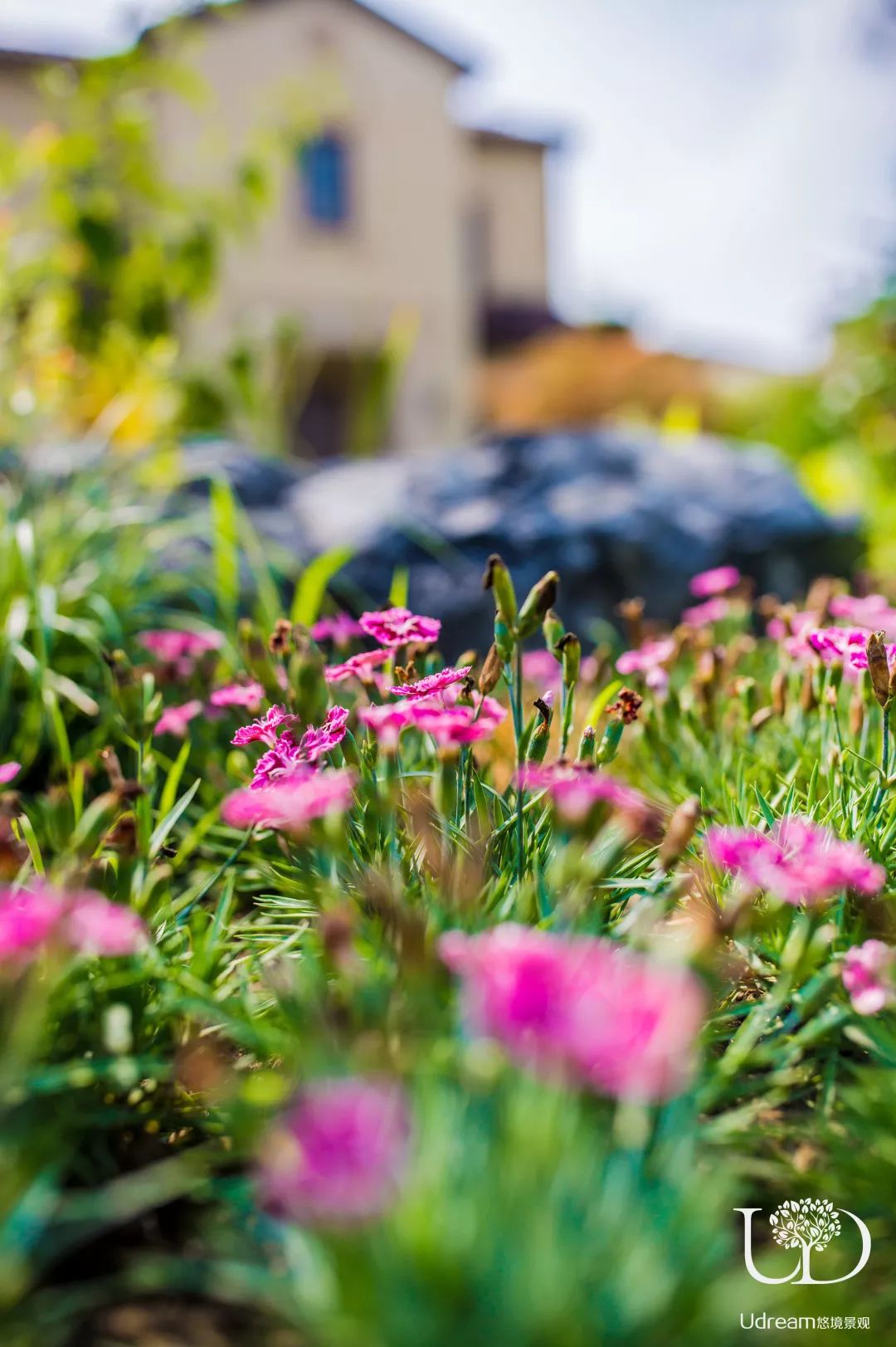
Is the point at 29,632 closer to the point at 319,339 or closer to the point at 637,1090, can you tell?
the point at 637,1090

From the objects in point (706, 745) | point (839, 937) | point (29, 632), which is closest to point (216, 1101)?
point (839, 937)

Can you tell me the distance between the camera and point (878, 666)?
1.39 m

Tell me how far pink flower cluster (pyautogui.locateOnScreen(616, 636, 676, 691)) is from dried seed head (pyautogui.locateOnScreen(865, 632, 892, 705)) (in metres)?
0.58

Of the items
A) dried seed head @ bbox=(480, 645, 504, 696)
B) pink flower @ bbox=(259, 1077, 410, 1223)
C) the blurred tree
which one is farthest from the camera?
the blurred tree

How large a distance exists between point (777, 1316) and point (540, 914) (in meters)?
0.47

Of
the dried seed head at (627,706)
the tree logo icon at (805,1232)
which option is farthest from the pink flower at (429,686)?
the tree logo icon at (805,1232)

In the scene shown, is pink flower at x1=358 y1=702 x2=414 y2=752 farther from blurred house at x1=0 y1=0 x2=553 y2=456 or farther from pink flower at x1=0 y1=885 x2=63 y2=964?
blurred house at x1=0 y1=0 x2=553 y2=456

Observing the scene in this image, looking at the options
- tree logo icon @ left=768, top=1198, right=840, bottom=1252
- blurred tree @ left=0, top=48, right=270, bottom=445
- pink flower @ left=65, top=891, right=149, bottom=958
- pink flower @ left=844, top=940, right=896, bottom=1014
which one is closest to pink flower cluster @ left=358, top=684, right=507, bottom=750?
pink flower @ left=65, top=891, right=149, bottom=958

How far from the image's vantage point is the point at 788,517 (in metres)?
3.98

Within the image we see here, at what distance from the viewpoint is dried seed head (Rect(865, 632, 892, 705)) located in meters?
1.39

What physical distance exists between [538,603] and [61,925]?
66 cm

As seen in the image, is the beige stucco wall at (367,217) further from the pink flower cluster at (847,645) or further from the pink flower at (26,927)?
the pink flower at (26,927)

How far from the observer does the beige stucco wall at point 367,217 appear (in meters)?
12.7

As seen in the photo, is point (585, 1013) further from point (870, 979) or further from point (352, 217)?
point (352, 217)
